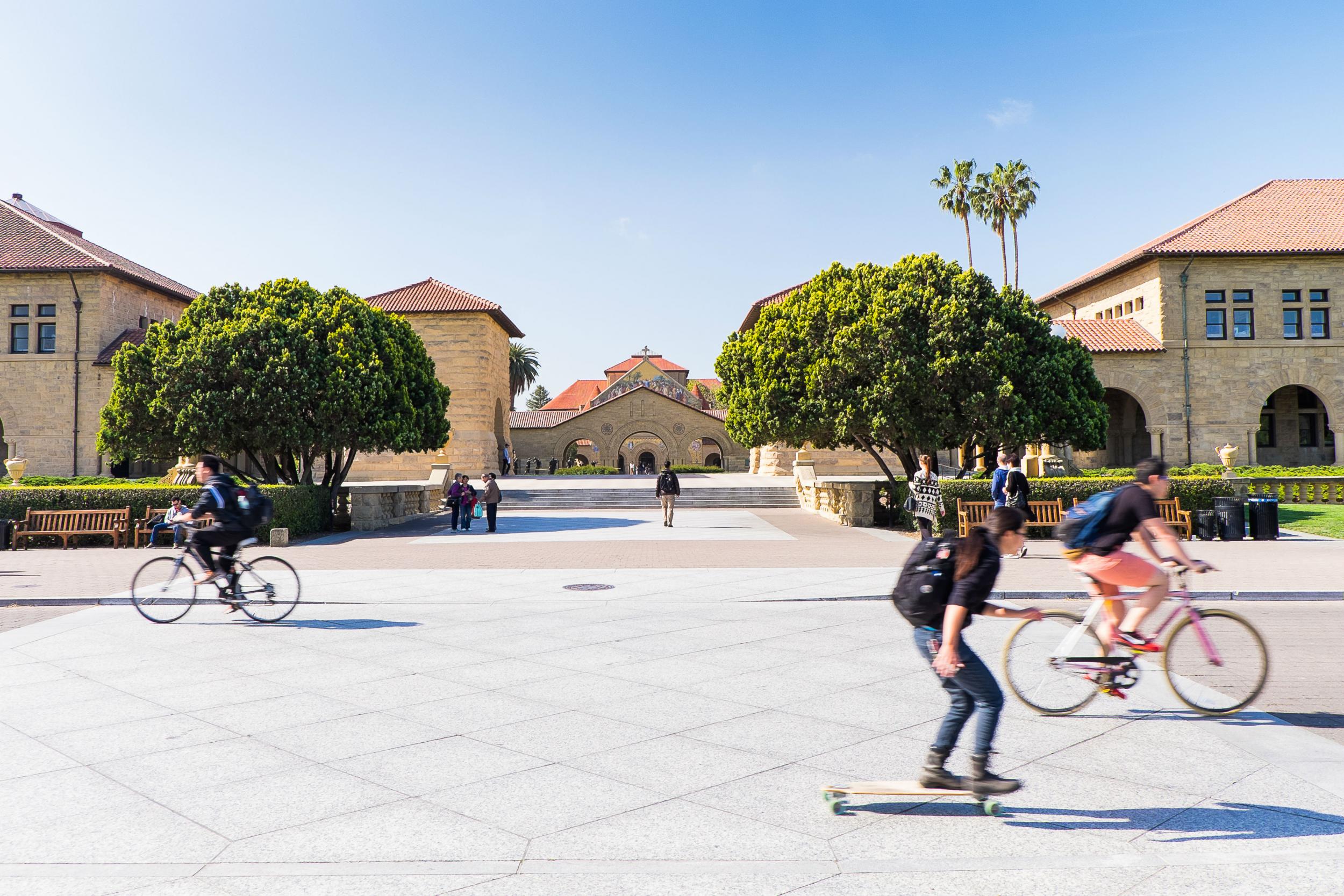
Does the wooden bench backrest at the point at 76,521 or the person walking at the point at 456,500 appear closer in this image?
the wooden bench backrest at the point at 76,521

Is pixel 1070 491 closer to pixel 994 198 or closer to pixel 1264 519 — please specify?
pixel 1264 519

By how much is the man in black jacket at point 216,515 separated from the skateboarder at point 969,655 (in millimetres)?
7795

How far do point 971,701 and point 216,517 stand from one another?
27.0ft

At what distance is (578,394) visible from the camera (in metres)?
99.6

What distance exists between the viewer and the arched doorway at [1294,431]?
1577 inches

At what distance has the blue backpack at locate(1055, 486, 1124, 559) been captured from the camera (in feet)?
19.4

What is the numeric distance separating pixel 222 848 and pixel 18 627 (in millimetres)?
7835

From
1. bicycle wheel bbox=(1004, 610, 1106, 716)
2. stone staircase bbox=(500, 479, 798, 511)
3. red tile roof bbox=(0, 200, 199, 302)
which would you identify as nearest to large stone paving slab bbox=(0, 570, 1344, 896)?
bicycle wheel bbox=(1004, 610, 1106, 716)

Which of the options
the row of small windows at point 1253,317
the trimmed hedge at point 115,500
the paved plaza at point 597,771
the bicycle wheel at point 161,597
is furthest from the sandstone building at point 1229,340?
the bicycle wheel at point 161,597

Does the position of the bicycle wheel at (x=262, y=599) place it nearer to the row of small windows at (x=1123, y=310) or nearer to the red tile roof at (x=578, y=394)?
the row of small windows at (x=1123, y=310)

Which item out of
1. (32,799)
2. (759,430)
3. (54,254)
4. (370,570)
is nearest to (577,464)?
(54,254)

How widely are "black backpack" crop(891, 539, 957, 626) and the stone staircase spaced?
25772 millimetres

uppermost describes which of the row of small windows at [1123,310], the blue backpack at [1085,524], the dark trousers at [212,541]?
the row of small windows at [1123,310]

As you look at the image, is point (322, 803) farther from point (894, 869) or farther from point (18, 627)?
point (18, 627)
